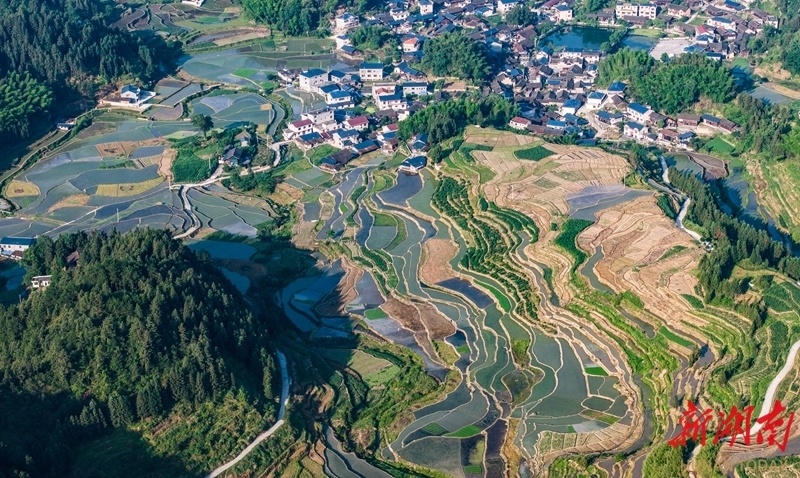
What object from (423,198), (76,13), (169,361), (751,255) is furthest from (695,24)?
(169,361)

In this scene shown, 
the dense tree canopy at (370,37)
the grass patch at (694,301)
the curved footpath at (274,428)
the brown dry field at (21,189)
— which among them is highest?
the dense tree canopy at (370,37)

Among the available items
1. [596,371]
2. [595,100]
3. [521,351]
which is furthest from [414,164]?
[596,371]

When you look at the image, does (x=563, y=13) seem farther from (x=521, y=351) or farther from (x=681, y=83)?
(x=521, y=351)

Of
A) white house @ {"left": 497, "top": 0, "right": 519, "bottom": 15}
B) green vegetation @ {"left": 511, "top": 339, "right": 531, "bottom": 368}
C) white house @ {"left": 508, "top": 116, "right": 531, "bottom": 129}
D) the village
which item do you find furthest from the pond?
green vegetation @ {"left": 511, "top": 339, "right": 531, "bottom": 368}

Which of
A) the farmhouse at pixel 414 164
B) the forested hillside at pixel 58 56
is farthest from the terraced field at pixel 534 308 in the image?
the forested hillside at pixel 58 56

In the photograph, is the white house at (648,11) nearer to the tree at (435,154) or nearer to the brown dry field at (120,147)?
the tree at (435,154)

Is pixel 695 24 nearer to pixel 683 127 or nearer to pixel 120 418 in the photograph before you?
pixel 683 127
